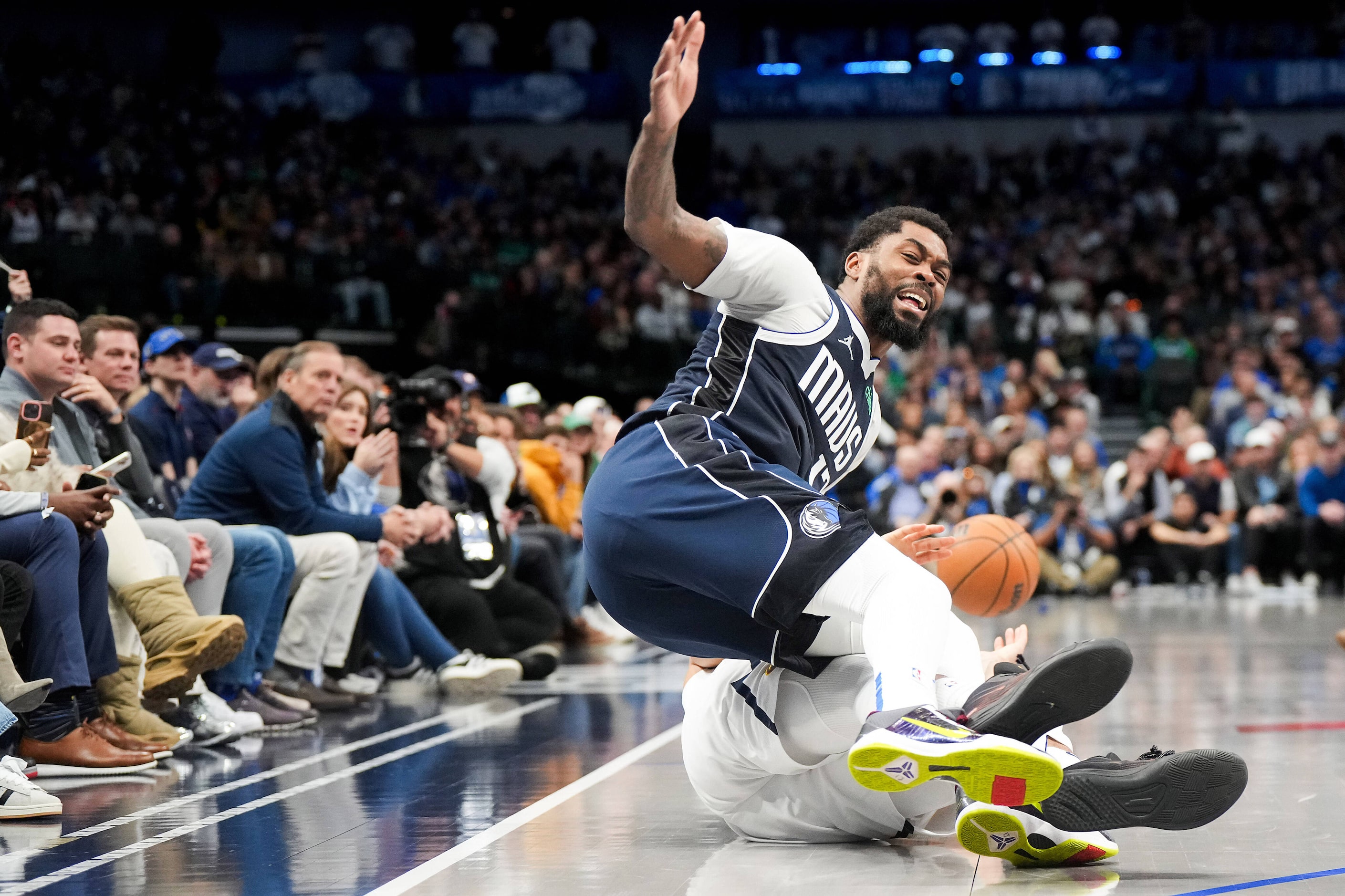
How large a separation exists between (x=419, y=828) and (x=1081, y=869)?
5.58ft

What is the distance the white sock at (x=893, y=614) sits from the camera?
322 cm

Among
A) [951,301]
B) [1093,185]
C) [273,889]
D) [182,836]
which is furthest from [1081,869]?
[1093,185]

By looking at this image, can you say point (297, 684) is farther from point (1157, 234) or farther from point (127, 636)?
point (1157, 234)

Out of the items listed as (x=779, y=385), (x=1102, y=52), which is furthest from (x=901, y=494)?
(x=1102, y=52)

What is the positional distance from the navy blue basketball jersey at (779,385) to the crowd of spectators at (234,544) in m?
2.12

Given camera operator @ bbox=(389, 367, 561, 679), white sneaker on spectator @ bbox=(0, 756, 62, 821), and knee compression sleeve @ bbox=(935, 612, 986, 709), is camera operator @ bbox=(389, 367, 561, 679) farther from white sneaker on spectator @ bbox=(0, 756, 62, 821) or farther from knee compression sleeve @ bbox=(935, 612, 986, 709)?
knee compression sleeve @ bbox=(935, 612, 986, 709)

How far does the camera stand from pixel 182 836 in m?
3.89

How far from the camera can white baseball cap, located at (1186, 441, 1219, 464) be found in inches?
575

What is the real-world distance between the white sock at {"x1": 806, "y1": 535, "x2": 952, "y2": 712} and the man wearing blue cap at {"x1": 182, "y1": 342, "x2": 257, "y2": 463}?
194 inches

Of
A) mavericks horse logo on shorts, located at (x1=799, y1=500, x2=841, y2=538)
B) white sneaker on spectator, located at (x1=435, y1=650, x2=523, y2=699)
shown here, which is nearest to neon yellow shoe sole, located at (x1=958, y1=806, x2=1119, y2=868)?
mavericks horse logo on shorts, located at (x1=799, y1=500, x2=841, y2=538)

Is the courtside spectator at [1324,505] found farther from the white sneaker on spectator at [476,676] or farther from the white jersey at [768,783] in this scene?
the white jersey at [768,783]

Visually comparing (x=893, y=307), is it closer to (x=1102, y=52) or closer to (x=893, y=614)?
(x=893, y=614)

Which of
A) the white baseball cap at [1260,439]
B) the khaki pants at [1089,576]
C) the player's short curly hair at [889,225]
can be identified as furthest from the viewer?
the white baseball cap at [1260,439]

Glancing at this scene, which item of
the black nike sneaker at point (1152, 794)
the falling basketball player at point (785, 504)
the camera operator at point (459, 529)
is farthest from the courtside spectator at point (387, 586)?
the black nike sneaker at point (1152, 794)
